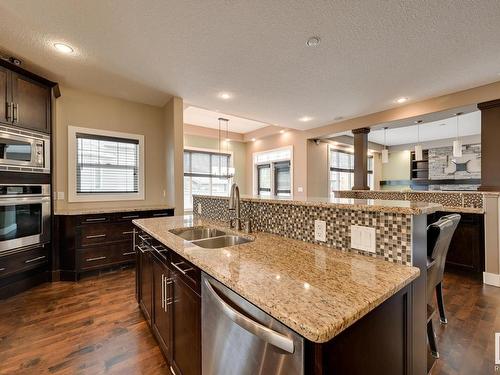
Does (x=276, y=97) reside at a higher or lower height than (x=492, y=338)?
higher

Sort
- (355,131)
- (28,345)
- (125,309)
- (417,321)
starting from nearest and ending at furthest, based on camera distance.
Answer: (417,321) → (28,345) → (125,309) → (355,131)

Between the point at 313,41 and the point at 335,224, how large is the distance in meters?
1.93

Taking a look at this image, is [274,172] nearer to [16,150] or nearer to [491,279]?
[491,279]

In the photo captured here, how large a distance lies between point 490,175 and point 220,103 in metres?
4.18

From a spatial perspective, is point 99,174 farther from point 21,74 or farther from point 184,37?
point 184,37

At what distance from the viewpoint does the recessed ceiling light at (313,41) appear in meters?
2.31

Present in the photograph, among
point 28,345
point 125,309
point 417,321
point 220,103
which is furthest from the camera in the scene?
point 220,103

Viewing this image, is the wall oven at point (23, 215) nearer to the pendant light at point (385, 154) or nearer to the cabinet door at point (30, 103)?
the cabinet door at point (30, 103)

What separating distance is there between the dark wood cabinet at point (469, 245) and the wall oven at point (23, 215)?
5.36 metres

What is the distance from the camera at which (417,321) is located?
110 cm

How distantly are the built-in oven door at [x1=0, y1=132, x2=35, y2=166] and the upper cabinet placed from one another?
0.16 metres

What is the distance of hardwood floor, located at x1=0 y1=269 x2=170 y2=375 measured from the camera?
1.69 m

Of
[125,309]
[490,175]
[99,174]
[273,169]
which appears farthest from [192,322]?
[273,169]

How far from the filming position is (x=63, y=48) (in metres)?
2.49
